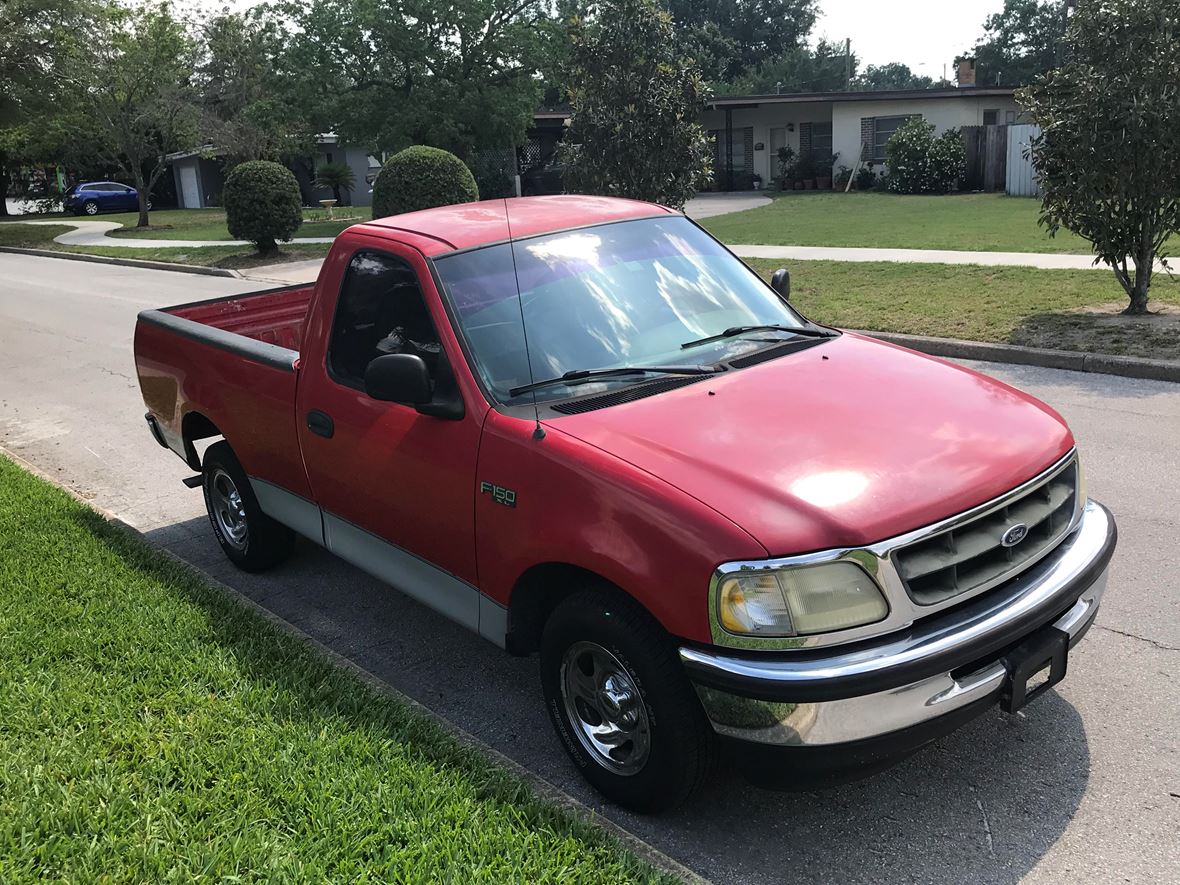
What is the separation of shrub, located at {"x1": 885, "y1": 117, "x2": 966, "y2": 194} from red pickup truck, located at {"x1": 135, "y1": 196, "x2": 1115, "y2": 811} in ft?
93.6

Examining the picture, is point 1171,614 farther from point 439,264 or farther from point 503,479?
point 439,264

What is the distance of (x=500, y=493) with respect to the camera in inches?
133

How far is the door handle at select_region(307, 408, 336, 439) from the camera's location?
4.26m

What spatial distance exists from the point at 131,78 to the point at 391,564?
1363 inches

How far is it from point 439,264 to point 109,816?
7.17ft

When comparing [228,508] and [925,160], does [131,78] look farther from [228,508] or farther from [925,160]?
[228,508]

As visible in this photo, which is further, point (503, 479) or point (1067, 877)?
point (503, 479)

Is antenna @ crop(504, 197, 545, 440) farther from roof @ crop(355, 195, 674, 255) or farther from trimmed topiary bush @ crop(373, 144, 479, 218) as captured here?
trimmed topiary bush @ crop(373, 144, 479, 218)

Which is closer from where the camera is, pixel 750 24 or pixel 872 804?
pixel 872 804

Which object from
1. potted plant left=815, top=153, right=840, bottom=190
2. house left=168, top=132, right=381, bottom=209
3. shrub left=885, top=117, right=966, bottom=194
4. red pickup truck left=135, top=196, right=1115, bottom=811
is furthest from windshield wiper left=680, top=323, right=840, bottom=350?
house left=168, top=132, right=381, bottom=209

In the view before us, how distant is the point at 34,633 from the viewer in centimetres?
438

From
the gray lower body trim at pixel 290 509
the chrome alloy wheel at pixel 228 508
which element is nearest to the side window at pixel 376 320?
the gray lower body trim at pixel 290 509

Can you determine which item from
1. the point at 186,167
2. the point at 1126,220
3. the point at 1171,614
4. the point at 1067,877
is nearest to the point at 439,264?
the point at 1067,877

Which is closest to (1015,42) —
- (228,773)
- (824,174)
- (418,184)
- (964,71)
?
(964,71)
